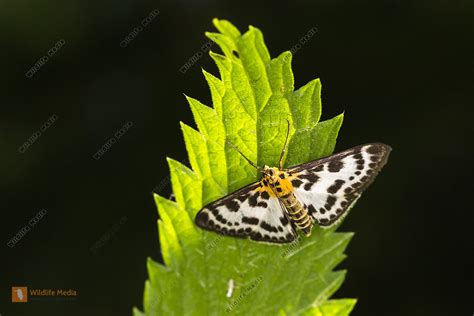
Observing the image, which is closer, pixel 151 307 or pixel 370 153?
pixel 151 307

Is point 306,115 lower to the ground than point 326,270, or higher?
higher

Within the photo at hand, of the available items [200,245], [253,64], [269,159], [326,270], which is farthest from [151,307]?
[253,64]

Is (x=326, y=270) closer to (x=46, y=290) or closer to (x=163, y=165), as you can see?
(x=163, y=165)

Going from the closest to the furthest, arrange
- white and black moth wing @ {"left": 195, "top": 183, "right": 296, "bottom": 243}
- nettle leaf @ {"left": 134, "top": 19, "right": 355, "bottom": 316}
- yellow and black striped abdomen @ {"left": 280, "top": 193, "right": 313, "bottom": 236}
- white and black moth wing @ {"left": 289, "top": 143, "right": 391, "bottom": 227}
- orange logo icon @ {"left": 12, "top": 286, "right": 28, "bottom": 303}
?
nettle leaf @ {"left": 134, "top": 19, "right": 355, "bottom": 316}
white and black moth wing @ {"left": 195, "top": 183, "right": 296, "bottom": 243}
yellow and black striped abdomen @ {"left": 280, "top": 193, "right": 313, "bottom": 236}
white and black moth wing @ {"left": 289, "top": 143, "right": 391, "bottom": 227}
orange logo icon @ {"left": 12, "top": 286, "right": 28, "bottom": 303}

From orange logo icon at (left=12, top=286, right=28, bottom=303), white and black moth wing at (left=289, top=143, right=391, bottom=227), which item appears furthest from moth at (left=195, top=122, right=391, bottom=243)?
orange logo icon at (left=12, top=286, right=28, bottom=303)

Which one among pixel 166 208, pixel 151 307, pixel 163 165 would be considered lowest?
pixel 151 307

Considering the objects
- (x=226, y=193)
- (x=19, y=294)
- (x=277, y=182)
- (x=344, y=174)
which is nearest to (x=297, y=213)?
(x=277, y=182)

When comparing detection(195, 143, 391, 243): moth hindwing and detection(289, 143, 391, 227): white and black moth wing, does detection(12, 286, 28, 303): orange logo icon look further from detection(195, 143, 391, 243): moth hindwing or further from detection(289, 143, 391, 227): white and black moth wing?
detection(289, 143, 391, 227): white and black moth wing
